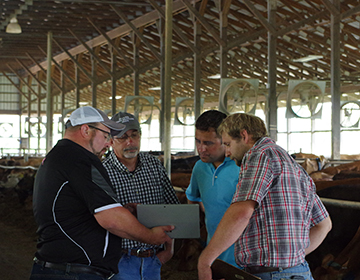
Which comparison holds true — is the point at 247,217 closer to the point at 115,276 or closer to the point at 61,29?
the point at 115,276

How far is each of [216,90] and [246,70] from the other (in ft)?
16.2

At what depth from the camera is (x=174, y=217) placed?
8.20ft

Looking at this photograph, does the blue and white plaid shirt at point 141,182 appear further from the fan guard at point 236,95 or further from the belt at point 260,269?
the fan guard at point 236,95

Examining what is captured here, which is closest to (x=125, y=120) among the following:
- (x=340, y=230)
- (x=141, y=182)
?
(x=141, y=182)

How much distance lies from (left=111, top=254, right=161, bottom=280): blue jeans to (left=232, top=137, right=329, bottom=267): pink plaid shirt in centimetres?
87

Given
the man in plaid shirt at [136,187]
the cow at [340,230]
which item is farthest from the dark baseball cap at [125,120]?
the cow at [340,230]

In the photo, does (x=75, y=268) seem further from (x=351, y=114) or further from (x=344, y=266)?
(x=351, y=114)

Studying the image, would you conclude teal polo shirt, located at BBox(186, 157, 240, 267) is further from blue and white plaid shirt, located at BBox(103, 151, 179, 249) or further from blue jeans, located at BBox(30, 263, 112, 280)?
blue jeans, located at BBox(30, 263, 112, 280)

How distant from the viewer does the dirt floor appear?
5484mm

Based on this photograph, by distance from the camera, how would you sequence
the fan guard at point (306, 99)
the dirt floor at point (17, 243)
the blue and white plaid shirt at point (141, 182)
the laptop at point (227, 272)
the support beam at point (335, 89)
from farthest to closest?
the fan guard at point (306, 99) → the support beam at point (335, 89) → the dirt floor at point (17, 243) → the blue and white plaid shirt at point (141, 182) → the laptop at point (227, 272)

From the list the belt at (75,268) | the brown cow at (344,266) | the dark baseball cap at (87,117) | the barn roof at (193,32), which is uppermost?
the barn roof at (193,32)

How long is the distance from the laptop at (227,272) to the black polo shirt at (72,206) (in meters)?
0.55

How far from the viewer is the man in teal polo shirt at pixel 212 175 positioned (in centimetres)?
262

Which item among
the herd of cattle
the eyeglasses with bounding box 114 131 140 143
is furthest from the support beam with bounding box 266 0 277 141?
the eyeglasses with bounding box 114 131 140 143
